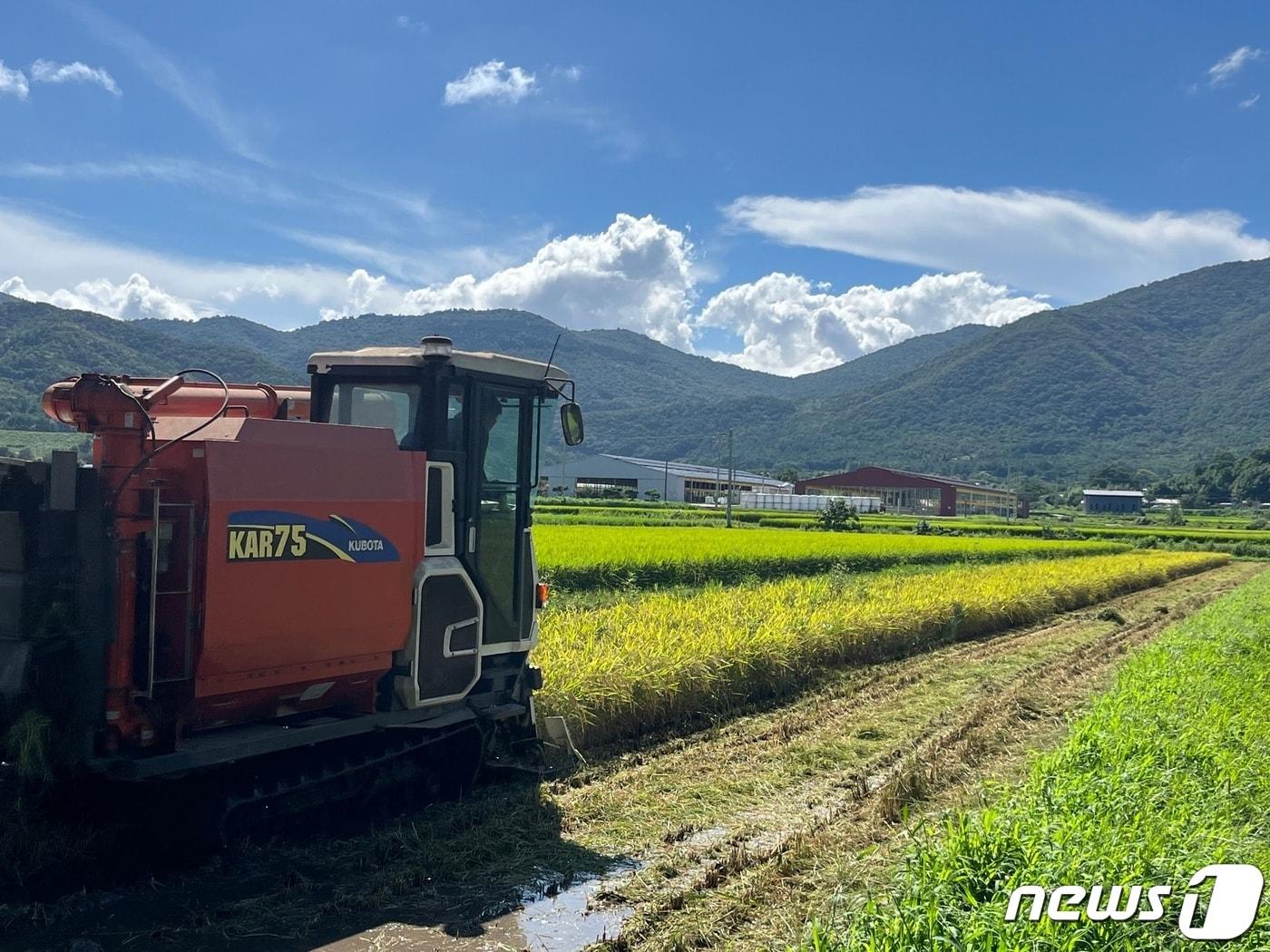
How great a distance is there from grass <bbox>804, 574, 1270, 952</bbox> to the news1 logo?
0.04 m

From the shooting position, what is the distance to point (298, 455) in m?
6.04

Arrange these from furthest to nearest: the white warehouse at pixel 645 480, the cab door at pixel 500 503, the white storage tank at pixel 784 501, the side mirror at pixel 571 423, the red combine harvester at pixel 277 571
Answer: the white warehouse at pixel 645 480 → the white storage tank at pixel 784 501 → the side mirror at pixel 571 423 → the cab door at pixel 500 503 → the red combine harvester at pixel 277 571

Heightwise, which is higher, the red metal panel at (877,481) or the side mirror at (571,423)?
the red metal panel at (877,481)

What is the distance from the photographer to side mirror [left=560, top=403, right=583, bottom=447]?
758 centimetres

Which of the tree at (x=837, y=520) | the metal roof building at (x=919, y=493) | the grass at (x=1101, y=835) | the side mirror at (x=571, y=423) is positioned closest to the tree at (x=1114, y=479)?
the metal roof building at (x=919, y=493)

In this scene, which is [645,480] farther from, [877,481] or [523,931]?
[523,931]

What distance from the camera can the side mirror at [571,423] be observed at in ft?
24.9

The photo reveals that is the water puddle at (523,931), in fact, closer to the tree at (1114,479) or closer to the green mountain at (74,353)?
the green mountain at (74,353)

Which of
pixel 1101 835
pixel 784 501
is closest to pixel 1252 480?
pixel 784 501

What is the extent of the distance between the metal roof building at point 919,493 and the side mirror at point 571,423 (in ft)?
288

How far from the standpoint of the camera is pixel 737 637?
1189 centimetres

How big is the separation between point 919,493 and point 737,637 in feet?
293

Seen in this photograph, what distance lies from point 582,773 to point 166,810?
11.2ft

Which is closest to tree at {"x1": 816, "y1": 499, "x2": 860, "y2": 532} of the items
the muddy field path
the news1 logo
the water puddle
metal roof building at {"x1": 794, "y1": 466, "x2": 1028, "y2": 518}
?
metal roof building at {"x1": 794, "y1": 466, "x2": 1028, "y2": 518}
